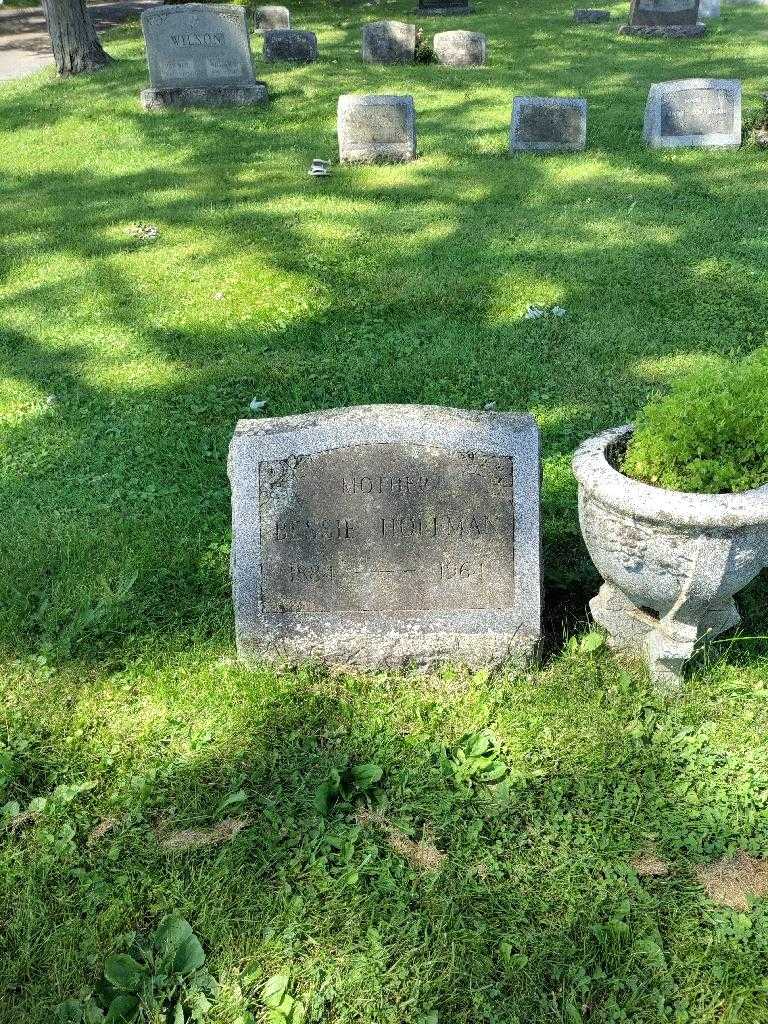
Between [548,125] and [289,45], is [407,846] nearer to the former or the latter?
[548,125]

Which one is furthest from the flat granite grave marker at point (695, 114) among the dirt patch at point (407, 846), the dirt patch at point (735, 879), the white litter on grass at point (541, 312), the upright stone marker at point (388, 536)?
the dirt patch at point (407, 846)

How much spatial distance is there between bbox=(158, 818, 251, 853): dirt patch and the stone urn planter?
5.01 feet

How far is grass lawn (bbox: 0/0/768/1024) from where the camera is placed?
2479 millimetres

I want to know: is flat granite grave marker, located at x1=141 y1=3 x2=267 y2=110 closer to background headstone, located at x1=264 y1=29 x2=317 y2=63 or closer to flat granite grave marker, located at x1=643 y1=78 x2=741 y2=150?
background headstone, located at x1=264 y1=29 x2=317 y2=63

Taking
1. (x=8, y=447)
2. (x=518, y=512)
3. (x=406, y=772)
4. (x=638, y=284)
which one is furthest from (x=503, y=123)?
(x=406, y=772)

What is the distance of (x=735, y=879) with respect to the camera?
2.64 m

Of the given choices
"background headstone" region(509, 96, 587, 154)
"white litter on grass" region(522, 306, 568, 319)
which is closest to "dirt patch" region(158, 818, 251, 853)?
"white litter on grass" region(522, 306, 568, 319)

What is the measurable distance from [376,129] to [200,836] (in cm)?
857

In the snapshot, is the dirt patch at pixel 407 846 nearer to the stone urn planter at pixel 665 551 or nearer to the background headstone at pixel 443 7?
the stone urn planter at pixel 665 551

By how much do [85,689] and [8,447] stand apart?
7.19ft

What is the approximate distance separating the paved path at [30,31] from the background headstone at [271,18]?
165 inches

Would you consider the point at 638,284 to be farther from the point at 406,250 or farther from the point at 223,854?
the point at 223,854

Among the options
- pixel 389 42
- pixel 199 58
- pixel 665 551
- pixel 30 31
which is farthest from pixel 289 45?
pixel 665 551

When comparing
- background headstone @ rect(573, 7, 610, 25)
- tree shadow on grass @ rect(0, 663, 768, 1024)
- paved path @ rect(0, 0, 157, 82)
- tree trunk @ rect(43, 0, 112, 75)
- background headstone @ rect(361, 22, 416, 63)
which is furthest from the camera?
background headstone @ rect(573, 7, 610, 25)
